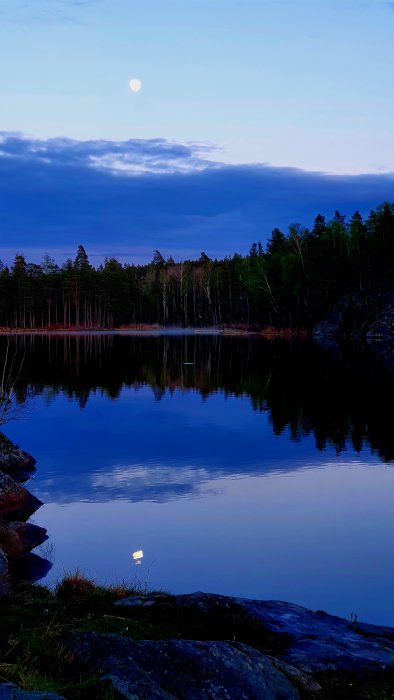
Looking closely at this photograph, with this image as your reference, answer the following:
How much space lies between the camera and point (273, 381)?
197 feet

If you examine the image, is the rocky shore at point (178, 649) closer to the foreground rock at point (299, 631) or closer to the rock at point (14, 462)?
the foreground rock at point (299, 631)

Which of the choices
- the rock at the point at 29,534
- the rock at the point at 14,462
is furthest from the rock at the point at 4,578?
the rock at the point at 14,462

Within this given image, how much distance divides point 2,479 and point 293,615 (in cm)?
1286

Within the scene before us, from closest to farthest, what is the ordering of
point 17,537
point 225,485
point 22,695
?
point 22,695, point 17,537, point 225,485

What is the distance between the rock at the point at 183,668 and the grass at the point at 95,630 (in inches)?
10.2

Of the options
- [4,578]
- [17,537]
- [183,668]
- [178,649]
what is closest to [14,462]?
[17,537]

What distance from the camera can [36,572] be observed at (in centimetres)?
1636

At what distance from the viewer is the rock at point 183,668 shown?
24.3 feet

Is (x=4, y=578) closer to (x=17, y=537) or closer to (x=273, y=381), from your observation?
(x=17, y=537)

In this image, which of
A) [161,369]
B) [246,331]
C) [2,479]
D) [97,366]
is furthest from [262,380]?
[246,331]

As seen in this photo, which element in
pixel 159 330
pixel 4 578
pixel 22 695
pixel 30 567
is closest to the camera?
pixel 22 695

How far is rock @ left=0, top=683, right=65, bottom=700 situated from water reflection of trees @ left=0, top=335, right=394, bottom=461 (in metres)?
26.1

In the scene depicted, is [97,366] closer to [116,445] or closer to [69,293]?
[116,445]

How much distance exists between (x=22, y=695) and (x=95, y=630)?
119 inches
